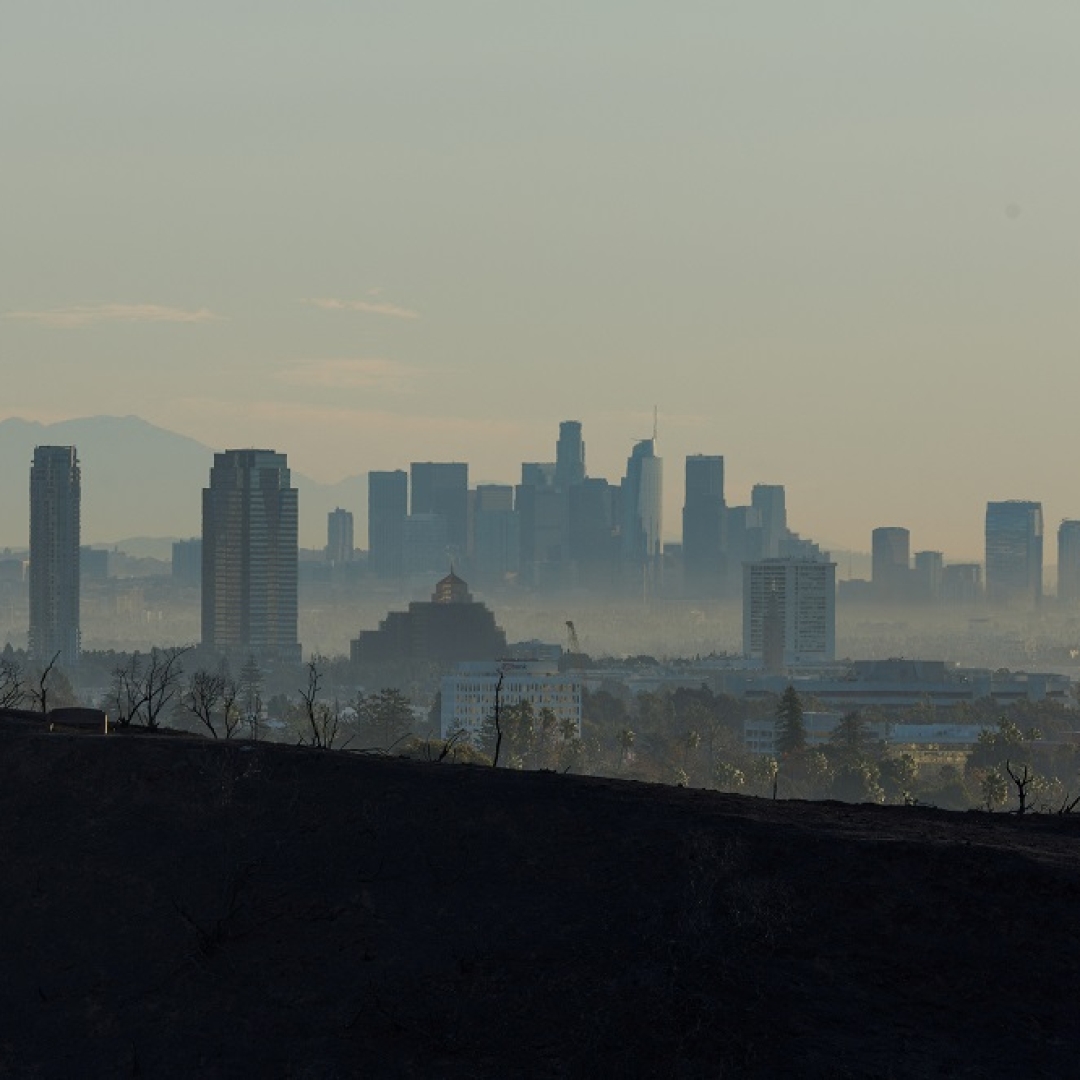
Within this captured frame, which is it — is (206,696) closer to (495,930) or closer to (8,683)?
(8,683)

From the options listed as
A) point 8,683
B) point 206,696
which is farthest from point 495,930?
point 8,683

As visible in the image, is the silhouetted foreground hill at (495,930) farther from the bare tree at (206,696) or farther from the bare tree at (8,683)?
the bare tree at (8,683)

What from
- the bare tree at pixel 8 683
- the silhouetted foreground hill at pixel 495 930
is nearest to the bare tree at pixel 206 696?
the bare tree at pixel 8 683

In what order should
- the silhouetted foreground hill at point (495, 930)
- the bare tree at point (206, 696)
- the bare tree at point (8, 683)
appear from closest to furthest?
the silhouetted foreground hill at point (495, 930), the bare tree at point (206, 696), the bare tree at point (8, 683)

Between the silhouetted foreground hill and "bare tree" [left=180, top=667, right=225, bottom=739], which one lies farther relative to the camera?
"bare tree" [left=180, top=667, right=225, bottom=739]

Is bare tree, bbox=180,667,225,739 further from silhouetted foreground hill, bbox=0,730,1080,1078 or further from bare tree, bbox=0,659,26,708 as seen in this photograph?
silhouetted foreground hill, bbox=0,730,1080,1078

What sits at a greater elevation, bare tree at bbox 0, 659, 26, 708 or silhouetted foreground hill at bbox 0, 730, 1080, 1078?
bare tree at bbox 0, 659, 26, 708

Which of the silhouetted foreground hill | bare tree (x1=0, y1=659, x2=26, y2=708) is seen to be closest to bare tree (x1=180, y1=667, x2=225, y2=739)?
bare tree (x1=0, y1=659, x2=26, y2=708)

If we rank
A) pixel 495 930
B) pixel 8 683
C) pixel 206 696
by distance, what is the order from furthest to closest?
1. pixel 8 683
2. pixel 206 696
3. pixel 495 930

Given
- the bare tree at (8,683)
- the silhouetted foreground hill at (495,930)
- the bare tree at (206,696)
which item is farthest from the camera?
the bare tree at (8,683)

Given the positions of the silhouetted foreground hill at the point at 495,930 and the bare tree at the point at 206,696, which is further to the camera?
the bare tree at the point at 206,696
